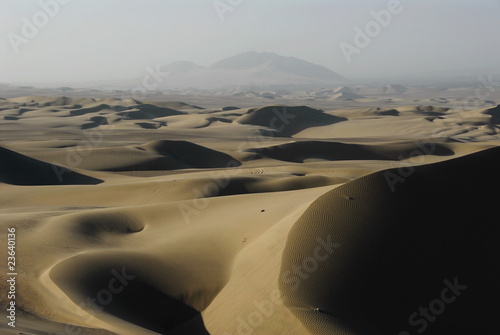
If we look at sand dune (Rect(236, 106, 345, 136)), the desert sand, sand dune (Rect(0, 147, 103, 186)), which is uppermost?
the desert sand

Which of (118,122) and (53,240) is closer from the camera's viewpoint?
(53,240)

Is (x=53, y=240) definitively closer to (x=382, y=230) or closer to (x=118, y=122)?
(x=382, y=230)

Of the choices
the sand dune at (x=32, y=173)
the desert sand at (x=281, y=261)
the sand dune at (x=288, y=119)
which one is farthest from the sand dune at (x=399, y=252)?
the sand dune at (x=288, y=119)

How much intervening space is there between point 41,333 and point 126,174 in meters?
25.0

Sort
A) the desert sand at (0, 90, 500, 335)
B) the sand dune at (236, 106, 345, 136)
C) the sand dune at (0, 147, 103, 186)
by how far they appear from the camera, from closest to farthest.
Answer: the desert sand at (0, 90, 500, 335) < the sand dune at (0, 147, 103, 186) < the sand dune at (236, 106, 345, 136)

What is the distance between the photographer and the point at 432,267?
1070cm

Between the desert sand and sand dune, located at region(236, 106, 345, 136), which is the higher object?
the desert sand

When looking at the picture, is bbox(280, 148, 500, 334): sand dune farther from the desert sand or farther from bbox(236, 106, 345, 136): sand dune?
bbox(236, 106, 345, 136): sand dune

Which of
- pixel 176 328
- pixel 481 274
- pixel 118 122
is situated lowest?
pixel 118 122

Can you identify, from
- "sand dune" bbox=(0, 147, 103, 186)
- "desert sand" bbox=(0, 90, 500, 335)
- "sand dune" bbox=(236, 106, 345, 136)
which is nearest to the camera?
"desert sand" bbox=(0, 90, 500, 335)

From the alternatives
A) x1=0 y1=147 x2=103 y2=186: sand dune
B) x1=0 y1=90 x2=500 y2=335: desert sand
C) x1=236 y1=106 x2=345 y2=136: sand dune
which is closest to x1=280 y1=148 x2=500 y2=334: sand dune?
x1=0 y1=90 x2=500 y2=335: desert sand

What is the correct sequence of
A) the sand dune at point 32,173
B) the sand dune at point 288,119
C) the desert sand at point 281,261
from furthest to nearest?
the sand dune at point 288,119 < the sand dune at point 32,173 < the desert sand at point 281,261

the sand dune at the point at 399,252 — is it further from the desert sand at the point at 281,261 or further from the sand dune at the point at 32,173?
the sand dune at the point at 32,173

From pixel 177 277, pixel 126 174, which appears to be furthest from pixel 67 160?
pixel 177 277
